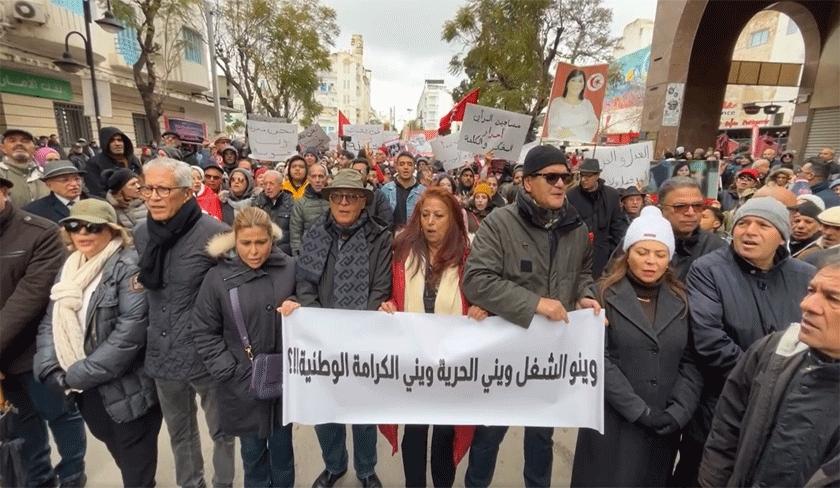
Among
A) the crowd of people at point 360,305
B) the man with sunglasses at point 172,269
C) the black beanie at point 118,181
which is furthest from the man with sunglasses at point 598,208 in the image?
the black beanie at point 118,181

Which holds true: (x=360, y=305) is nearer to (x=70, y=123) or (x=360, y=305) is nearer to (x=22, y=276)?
(x=22, y=276)

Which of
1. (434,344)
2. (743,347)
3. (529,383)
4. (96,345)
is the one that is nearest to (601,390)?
(529,383)

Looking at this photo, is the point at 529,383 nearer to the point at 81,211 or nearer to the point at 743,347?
the point at 743,347

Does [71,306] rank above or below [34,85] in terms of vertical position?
below

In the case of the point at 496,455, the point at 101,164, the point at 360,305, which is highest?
the point at 101,164

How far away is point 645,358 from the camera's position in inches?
77.1

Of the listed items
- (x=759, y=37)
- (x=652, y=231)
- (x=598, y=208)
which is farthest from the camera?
(x=759, y=37)

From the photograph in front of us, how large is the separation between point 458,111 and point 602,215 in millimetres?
4284

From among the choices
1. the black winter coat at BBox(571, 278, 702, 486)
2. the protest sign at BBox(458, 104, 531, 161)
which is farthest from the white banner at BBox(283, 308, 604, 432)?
the protest sign at BBox(458, 104, 531, 161)

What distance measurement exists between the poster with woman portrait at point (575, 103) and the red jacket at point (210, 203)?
4095mm

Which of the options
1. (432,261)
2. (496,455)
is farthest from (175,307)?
(496,455)

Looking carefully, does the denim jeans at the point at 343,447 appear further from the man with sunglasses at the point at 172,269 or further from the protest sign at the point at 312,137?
the protest sign at the point at 312,137

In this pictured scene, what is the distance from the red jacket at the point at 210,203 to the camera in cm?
443

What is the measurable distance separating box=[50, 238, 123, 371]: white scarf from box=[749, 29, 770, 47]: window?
38.1 m
